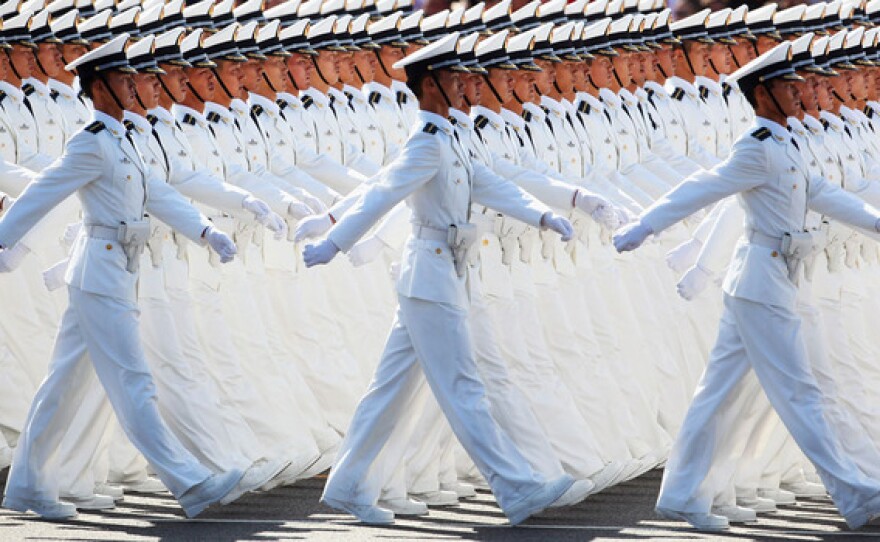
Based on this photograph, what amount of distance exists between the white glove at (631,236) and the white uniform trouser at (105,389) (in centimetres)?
195

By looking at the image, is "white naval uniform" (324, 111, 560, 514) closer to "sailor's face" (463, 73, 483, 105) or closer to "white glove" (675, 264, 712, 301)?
"sailor's face" (463, 73, 483, 105)

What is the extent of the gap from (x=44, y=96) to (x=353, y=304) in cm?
190

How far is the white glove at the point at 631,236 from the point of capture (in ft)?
39.0

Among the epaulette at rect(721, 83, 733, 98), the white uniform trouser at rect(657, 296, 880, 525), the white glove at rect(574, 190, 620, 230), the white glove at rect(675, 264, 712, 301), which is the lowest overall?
the white uniform trouser at rect(657, 296, 880, 525)

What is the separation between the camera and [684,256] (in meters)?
13.0

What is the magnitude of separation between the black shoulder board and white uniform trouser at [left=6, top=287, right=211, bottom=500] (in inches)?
26.3

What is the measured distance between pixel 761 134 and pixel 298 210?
260cm

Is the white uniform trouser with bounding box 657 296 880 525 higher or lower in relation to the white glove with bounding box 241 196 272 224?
lower

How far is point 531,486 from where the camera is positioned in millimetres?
11992

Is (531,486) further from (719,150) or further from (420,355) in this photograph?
(719,150)

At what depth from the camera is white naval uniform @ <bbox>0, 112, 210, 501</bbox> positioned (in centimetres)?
1208

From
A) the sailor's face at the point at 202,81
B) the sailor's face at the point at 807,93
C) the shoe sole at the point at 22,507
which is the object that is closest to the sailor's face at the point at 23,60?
the sailor's face at the point at 202,81

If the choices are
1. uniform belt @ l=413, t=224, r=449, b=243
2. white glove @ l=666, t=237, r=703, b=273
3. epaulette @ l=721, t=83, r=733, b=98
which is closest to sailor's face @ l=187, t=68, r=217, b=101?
uniform belt @ l=413, t=224, r=449, b=243

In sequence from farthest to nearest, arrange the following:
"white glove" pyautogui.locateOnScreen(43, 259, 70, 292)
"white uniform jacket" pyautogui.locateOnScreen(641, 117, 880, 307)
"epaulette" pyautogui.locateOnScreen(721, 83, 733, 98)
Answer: "epaulette" pyautogui.locateOnScreen(721, 83, 733, 98), "white glove" pyautogui.locateOnScreen(43, 259, 70, 292), "white uniform jacket" pyautogui.locateOnScreen(641, 117, 880, 307)
